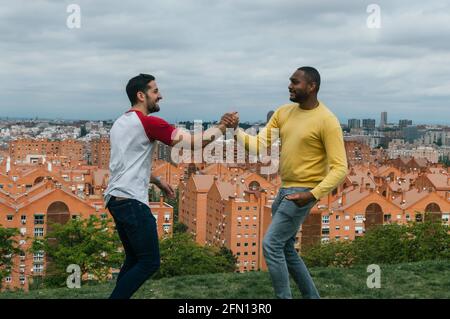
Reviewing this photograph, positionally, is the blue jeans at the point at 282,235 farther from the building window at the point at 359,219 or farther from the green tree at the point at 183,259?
the building window at the point at 359,219

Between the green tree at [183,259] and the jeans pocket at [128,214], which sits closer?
the jeans pocket at [128,214]

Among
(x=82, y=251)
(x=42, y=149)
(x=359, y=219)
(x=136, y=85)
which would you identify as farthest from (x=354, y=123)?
(x=136, y=85)

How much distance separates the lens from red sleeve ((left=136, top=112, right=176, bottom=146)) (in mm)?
3832

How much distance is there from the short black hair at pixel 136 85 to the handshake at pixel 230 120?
63 cm

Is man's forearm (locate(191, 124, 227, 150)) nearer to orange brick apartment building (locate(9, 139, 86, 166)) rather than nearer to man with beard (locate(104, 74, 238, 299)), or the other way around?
man with beard (locate(104, 74, 238, 299))

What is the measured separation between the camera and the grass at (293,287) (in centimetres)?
571

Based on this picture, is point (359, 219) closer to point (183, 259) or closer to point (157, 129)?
point (183, 259)

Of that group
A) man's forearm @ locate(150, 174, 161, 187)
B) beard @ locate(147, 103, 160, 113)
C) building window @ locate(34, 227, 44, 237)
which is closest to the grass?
man's forearm @ locate(150, 174, 161, 187)

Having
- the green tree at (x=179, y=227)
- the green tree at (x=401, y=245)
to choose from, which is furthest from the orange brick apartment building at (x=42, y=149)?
the green tree at (x=401, y=245)

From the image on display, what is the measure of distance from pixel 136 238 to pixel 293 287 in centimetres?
243

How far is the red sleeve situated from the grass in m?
2.30
